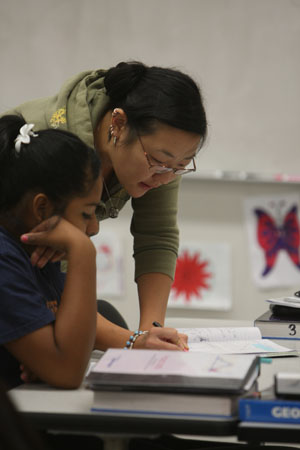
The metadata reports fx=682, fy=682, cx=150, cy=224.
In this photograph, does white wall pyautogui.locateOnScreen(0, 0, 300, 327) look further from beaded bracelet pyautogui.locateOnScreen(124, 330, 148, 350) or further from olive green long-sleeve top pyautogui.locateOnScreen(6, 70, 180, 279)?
beaded bracelet pyautogui.locateOnScreen(124, 330, 148, 350)

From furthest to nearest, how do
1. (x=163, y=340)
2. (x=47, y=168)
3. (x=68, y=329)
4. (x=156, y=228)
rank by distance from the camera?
(x=156, y=228)
(x=163, y=340)
(x=47, y=168)
(x=68, y=329)

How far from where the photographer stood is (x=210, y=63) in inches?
109

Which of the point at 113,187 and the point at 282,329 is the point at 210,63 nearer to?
the point at 113,187

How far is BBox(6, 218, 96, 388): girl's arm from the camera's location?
40.4 inches

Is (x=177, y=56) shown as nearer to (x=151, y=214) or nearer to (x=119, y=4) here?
(x=119, y=4)

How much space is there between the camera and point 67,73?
9.31 feet

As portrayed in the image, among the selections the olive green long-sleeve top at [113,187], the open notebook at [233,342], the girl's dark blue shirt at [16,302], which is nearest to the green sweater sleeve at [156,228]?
the olive green long-sleeve top at [113,187]

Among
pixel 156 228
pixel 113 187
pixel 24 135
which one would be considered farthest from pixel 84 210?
pixel 156 228

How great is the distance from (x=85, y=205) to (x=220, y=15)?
1.81 m

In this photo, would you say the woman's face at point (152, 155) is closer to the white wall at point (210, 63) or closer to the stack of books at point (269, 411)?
the stack of books at point (269, 411)

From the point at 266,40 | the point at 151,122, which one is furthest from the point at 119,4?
the point at 151,122

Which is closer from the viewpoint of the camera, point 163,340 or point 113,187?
point 163,340

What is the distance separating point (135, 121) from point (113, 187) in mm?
235

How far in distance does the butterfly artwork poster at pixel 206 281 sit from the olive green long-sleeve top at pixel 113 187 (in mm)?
962
